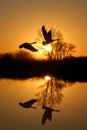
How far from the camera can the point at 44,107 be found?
7062 millimetres

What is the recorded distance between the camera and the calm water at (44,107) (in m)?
5.83

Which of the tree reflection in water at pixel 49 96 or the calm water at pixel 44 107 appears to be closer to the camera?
the calm water at pixel 44 107

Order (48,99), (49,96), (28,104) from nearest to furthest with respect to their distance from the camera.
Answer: (28,104) < (48,99) < (49,96)

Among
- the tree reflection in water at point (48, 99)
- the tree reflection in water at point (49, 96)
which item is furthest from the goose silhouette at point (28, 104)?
the tree reflection in water at point (49, 96)

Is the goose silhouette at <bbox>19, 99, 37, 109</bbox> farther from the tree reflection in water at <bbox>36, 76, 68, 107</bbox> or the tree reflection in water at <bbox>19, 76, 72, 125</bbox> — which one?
the tree reflection in water at <bbox>36, 76, 68, 107</bbox>

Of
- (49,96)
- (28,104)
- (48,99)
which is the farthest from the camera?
(49,96)

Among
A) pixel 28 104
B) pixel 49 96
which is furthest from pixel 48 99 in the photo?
pixel 28 104

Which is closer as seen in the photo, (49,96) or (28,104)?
(28,104)

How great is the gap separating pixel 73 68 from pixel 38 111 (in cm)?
865

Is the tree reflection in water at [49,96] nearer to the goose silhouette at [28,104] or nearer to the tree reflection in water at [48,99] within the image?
the tree reflection in water at [48,99]

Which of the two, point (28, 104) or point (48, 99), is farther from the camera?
point (48, 99)

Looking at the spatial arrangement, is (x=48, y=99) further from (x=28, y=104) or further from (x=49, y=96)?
(x=28, y=104)

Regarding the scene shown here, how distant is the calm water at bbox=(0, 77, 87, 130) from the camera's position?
19.1 feet

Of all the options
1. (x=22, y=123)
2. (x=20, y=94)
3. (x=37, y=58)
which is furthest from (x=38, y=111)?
(x=37, y=58)
